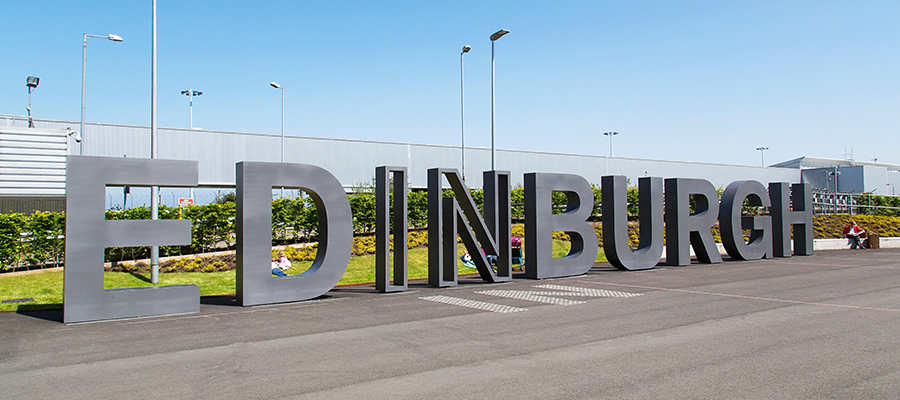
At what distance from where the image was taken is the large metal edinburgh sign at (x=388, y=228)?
32.0 feet

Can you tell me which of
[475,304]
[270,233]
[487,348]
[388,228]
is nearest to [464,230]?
[388,228]

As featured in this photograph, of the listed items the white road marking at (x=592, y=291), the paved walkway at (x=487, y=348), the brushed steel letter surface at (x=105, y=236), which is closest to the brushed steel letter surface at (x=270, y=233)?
the paved walkway at (x=487, y=348)

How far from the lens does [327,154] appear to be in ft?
131

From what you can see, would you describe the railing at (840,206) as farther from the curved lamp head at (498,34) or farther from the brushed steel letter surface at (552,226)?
the brushed steel letter surface at (552,226)

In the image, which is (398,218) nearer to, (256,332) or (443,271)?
(443,271)

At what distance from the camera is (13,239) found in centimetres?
1520

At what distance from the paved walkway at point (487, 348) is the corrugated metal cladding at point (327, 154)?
77.9ft

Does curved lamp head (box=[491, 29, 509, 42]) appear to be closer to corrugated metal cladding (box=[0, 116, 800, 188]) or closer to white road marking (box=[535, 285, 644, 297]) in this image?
white road marking (box=[535, 285, 644, 297])

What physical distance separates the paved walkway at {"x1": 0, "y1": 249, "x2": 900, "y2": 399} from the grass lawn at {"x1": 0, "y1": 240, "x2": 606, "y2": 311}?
8.10 feet

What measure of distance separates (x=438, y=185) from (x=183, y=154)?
1085 inches

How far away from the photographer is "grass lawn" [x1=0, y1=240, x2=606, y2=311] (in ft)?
42.2

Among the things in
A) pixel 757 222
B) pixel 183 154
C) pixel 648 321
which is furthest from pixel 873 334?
pixel 183 154

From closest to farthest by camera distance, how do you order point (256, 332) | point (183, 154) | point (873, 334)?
1. point (873, 334)
2. point (256, 332)
3. point (183, 154)

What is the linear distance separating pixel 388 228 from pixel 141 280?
26.5 feet
